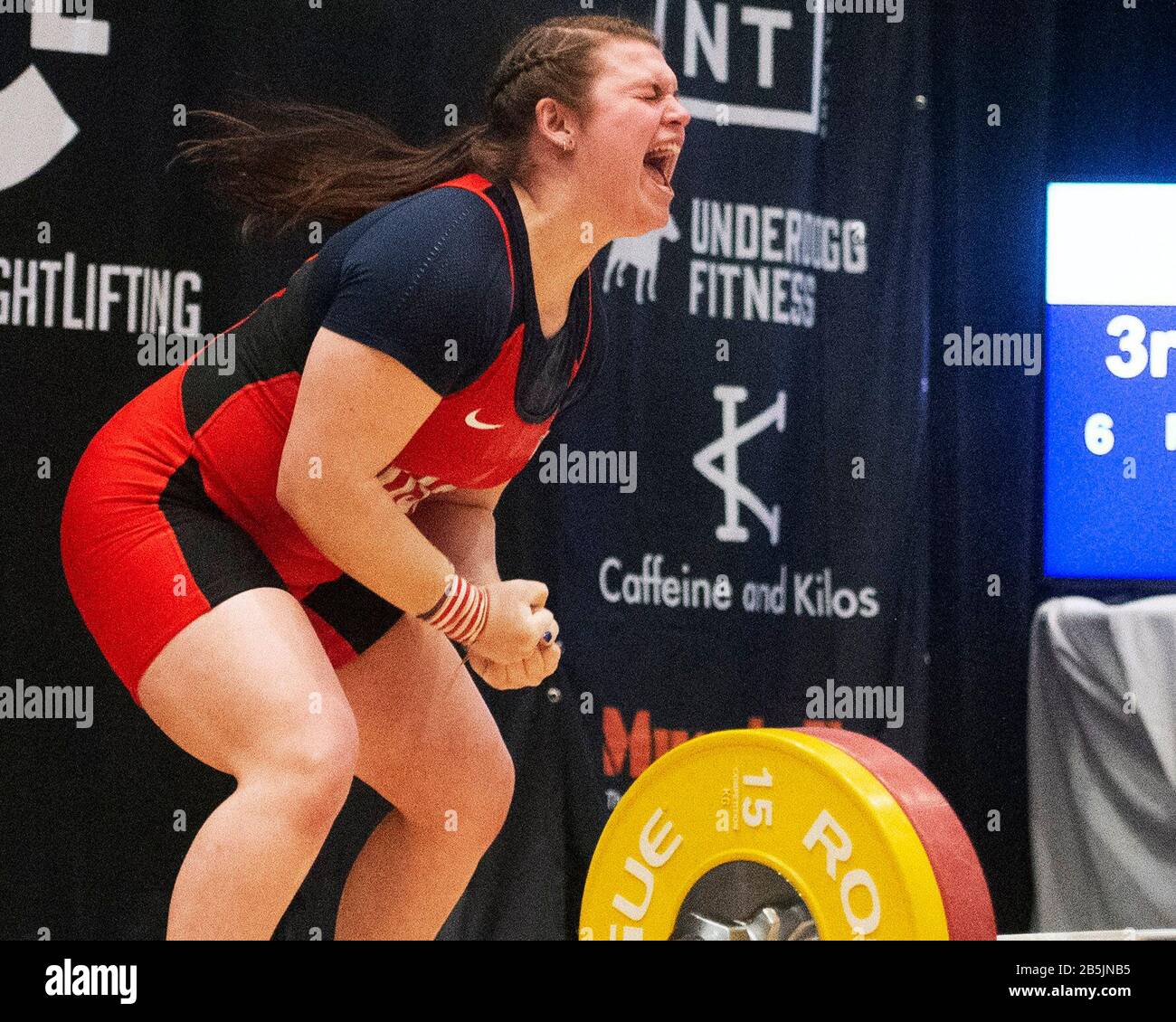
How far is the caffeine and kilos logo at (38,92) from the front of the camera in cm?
285

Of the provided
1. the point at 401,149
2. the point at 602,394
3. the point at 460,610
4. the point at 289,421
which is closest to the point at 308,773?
the point at 460,610

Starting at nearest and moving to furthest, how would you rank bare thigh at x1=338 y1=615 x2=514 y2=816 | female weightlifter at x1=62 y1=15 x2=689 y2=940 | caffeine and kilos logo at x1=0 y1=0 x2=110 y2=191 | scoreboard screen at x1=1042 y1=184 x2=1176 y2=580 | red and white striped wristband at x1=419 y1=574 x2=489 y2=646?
female weightlifter at x1=62 y1=15 x2=689 y2=940 < red and white striped wristband at x1=419 y1=574 x2=489 y2=646 < bare thigh at x1=338 y1=615 x2=514 y2=816 < caffeine and kilos logo at x1=0 y1=0 x2=110 y2=191 < scoreboard screen at x1=1042 y1=184 x2=1176 y2=580

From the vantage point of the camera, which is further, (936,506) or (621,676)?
(936,506)

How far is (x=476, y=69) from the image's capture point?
10.4ft

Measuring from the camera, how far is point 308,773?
5.62 feet

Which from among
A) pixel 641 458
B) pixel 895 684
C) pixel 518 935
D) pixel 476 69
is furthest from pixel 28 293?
pixel 895 684

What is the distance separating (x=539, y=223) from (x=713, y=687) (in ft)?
5.22

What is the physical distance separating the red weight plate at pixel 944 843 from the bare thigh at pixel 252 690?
0.60m

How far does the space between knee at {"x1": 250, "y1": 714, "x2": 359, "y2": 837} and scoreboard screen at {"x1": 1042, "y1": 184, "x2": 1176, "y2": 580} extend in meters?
2.27

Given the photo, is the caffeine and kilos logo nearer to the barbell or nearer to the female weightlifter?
the female weightlifter

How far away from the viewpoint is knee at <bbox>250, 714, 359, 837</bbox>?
5.59ft

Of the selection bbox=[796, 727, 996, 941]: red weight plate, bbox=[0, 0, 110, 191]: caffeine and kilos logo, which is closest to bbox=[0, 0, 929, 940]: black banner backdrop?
bbox=[0, 0, 110, 191]: caffeine and kilos logo

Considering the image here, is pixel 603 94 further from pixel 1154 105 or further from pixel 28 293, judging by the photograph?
pixel 1154 105
